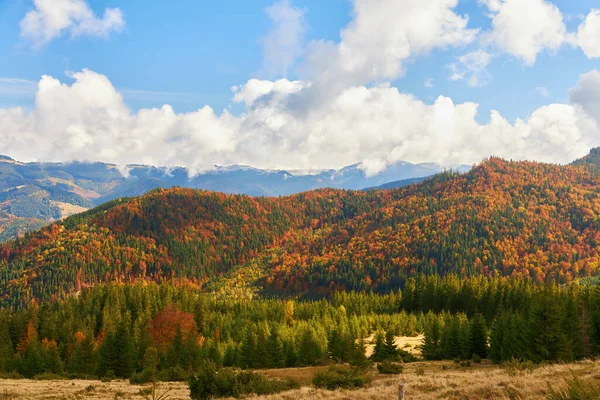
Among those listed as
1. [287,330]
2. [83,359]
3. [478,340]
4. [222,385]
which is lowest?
[287,330]

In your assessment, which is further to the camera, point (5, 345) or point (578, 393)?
point (5, 345)

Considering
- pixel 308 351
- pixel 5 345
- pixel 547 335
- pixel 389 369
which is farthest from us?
pixel 5 345

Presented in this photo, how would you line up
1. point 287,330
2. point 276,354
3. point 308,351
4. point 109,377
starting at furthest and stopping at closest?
1. point 287,330
2. point 276,354
3. point 308,351
4. point 109,377

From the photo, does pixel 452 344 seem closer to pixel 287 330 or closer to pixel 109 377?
pixel 287 330

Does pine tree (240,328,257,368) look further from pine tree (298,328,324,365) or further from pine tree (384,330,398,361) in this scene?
pine tree (384,330,398,361)

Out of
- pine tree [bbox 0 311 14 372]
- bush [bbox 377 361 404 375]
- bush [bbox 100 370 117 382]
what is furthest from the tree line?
bush [bbox 377 361 404 375]

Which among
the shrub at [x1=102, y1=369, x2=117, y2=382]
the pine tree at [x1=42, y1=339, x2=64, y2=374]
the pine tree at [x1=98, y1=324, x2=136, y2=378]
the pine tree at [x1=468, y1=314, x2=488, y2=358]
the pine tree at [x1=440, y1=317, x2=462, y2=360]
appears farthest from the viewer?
the pine tree at [x1=98, y1=324, x2=136, y2=378]

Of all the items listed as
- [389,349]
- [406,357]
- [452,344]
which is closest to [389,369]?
[389,349]

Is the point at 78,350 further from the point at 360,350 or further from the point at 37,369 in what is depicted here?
the point at 360,350

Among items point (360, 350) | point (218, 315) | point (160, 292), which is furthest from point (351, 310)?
point (360, 350)

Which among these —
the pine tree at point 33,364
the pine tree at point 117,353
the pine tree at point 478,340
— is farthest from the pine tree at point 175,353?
the pine tree at point 478,340

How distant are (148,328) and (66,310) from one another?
4574 centimetres

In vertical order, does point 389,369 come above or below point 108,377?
above

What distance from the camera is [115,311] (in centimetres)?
14550
